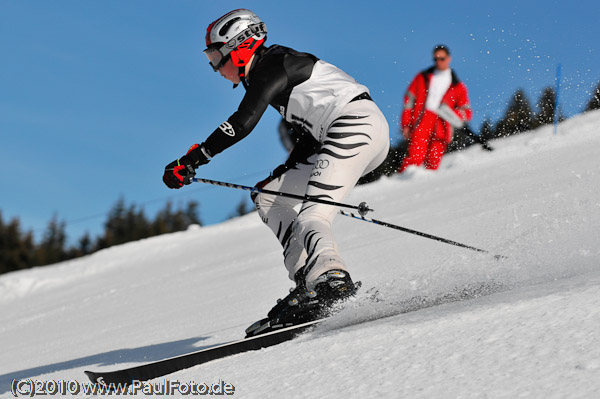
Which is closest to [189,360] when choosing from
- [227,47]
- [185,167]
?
[185,167]

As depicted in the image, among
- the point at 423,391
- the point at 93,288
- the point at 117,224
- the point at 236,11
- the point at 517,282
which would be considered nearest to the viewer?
the point at 423,391

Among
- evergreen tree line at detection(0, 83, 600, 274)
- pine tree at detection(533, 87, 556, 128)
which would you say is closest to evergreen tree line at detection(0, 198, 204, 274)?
evergreen tree line at detection(0, 83, 600, 274)

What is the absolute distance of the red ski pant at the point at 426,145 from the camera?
10.3m

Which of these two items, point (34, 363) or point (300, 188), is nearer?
point (300, 188)

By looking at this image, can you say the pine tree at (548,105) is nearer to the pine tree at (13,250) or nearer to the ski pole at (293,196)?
the ski pole at (293,196)

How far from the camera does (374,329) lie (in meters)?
2.71

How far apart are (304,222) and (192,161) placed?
24.2 inches

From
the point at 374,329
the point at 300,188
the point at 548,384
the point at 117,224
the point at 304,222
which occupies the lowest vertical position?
the point at 548,384

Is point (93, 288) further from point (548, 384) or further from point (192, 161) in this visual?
point (548, 384)

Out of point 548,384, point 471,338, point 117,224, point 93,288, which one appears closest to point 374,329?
point 471,338

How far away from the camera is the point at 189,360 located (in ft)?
9.53

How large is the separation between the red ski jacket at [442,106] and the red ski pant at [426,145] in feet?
0.20

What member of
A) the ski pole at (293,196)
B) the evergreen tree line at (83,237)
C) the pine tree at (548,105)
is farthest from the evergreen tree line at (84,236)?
the ski pole at (293,196)

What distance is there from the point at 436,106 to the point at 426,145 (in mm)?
746
